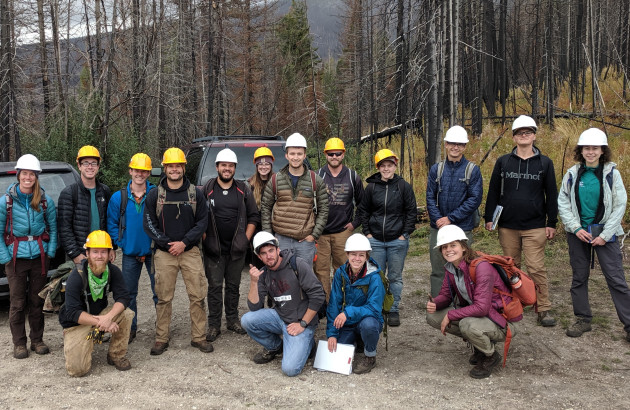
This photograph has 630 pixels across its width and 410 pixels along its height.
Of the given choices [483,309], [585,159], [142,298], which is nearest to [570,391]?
[483,309]

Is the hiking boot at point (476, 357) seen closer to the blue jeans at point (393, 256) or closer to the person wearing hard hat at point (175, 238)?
the blue jeans at point (393, 256)

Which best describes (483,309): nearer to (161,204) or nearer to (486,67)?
(161,204)

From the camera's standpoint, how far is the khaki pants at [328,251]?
5714mm

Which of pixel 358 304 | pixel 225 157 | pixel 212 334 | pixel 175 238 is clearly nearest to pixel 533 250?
pixel 358 304

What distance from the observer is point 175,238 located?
4.93m

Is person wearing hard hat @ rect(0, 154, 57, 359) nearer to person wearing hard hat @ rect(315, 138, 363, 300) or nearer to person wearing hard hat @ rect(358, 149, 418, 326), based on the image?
person wearing hard hat @ rect(315, 138, 363, 300)

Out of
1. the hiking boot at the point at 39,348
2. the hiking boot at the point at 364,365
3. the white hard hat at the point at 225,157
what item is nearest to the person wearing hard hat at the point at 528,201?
the hiking boot at the point at 364,365

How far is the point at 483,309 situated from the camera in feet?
13.6

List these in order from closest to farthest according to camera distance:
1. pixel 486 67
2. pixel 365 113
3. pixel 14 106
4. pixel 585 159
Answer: pixel 585 159
pixel 14 106
pixel 486 67
pixel 365 113

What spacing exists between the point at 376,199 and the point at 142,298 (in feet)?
12.3

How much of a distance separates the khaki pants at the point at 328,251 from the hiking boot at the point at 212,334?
1.33 metres

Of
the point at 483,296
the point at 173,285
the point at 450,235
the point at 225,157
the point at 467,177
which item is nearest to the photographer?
the point at 483,296

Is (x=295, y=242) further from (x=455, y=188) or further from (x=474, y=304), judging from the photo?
(x=474, y=304)

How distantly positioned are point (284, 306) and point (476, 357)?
6.04 feet
